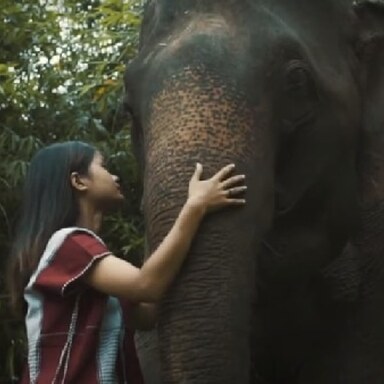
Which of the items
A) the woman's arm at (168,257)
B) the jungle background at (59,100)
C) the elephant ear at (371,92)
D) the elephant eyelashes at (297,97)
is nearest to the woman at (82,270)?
the woman's arm at (168,257)

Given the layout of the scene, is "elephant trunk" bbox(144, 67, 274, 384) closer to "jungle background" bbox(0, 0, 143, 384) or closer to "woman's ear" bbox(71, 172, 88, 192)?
"woman's ear" bbox(71, 172, 88, 192)

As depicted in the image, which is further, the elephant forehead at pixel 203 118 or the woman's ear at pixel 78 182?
the woman's ear at pixel 78 182

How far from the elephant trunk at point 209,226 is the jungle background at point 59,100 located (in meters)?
2.17

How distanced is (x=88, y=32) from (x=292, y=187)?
10.4ft

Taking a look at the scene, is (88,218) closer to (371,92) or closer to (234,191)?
(234,191)

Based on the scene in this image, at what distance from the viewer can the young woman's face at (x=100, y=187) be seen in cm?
322

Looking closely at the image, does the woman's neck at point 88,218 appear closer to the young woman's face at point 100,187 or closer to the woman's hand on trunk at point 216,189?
the young woman's face at point 100,187

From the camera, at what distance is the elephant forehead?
2963 millimetres

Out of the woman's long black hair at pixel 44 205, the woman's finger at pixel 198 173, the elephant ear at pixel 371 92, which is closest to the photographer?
the woman's finger at pixel 198 173

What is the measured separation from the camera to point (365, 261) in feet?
12.3

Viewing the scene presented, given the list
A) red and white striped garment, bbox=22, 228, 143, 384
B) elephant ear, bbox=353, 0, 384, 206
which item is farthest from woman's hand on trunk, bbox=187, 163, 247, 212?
elephant ear, bbox=353, 0, 384, 206

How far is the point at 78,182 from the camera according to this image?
10.6 ft

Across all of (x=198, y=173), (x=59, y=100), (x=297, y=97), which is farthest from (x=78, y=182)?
(x=59, y=100)

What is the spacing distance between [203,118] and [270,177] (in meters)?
0.24
